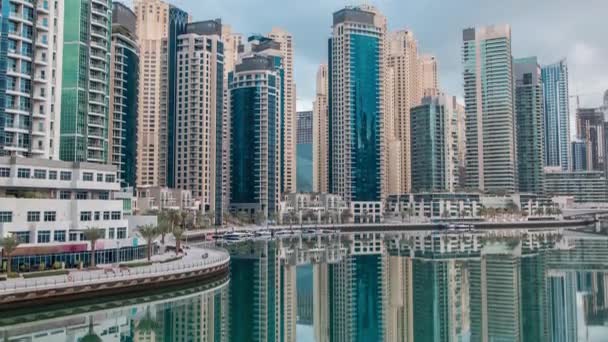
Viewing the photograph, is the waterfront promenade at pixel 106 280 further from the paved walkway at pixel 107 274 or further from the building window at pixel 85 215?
the building window at pixel 85 215

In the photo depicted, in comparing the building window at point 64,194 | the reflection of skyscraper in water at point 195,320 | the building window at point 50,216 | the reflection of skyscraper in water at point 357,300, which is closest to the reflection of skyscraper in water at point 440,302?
the reflection of skyscraper in water at point 357,300

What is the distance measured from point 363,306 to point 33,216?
3156 cm

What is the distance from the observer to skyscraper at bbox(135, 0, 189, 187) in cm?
17000

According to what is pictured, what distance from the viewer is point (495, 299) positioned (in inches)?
2218

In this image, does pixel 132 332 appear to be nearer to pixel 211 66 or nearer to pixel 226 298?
pixel 226 298

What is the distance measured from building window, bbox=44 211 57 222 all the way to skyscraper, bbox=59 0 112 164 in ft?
46.3

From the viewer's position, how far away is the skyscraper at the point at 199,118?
6363 inches

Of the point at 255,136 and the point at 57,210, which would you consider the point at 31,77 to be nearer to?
the point at 57,210

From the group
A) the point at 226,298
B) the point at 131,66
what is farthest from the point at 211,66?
the point at 226,298

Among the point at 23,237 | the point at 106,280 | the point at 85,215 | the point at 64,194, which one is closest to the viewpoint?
the point at 106,280

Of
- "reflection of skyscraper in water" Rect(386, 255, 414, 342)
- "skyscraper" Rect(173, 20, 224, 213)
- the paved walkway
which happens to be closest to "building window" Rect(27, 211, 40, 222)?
the paved walkway

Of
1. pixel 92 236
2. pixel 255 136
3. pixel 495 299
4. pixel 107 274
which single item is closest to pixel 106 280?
pixel 107 274

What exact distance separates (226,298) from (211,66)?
396 feet

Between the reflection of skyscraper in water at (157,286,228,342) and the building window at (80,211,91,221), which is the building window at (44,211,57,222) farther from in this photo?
the reflection of skyscraper in water at (157,286,228,342)
